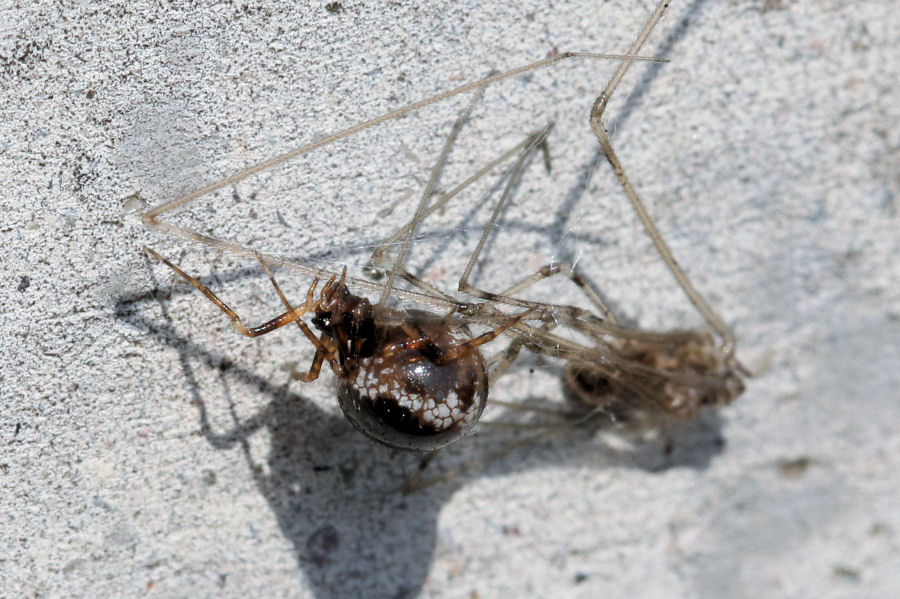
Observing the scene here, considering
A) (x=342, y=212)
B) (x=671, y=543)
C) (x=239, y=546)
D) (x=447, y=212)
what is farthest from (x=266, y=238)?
(x=671, y=543)

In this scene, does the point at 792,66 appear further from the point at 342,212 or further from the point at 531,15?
the point at 342,212

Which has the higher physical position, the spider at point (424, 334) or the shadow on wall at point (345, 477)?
the spider at point (424, 334)

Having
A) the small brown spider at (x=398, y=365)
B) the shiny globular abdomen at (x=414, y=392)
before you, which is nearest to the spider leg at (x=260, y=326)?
the small brown spider at (x=398, y=365)

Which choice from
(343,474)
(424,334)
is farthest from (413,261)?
(343,474)

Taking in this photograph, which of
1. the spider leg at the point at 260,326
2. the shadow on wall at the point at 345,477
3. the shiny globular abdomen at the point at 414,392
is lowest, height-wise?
the shadow on wall at the point at 345,477

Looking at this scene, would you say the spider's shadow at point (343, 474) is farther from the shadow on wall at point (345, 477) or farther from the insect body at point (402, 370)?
the insect body at point (402, 370)

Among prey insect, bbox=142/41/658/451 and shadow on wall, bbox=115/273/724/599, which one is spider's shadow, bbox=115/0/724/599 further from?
prey insect, bbox=142/41/658/451

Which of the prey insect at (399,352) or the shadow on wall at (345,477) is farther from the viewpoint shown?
the shadow on wall at (345,477)
